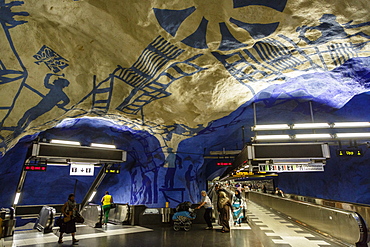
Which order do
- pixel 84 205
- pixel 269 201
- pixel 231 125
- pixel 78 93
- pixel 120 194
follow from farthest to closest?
1. pixel 120 194
2. pixel 269 201
3. pixel 231 125
4. pixel 84 205
5. pixel 78 93

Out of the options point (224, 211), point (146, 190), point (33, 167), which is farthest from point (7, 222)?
point (146, 190)

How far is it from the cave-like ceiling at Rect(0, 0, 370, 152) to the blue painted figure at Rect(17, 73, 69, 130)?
3 cm

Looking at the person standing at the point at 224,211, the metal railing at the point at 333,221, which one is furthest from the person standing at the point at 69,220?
the metal railing at the point at 333,221

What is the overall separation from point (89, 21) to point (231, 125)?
37.9 ft

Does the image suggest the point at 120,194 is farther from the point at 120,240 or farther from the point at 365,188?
the point at 365,188

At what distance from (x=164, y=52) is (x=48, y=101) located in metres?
4.36

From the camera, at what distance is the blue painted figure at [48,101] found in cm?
796

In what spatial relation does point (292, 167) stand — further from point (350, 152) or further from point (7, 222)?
point (7, 222)

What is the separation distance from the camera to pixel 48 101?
826cm

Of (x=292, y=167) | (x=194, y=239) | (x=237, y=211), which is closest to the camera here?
(x=194, y=239)

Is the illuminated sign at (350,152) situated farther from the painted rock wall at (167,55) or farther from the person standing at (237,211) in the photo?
the person standing at (237,211)

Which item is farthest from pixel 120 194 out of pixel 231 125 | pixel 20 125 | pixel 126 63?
pixel 126 63

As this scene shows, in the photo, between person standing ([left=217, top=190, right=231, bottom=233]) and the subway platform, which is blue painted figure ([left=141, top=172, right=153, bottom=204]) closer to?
the subway platform

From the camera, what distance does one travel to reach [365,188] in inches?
742
